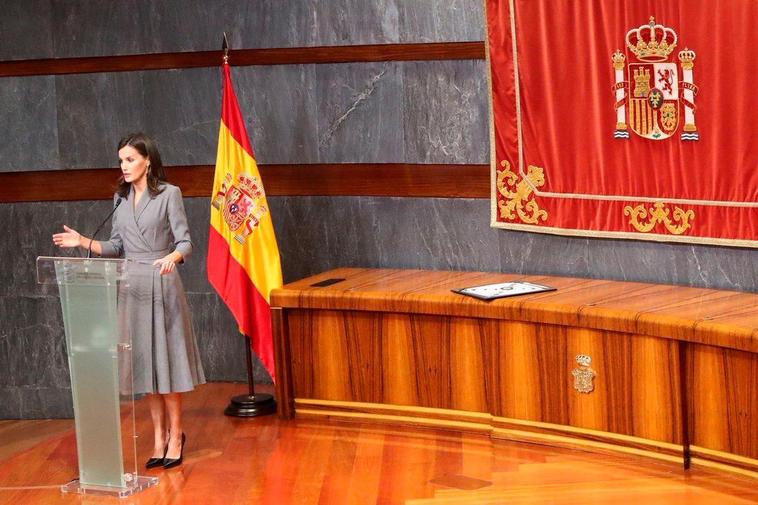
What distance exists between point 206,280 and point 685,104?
2712 mm

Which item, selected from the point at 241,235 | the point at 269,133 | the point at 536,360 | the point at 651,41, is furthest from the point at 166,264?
the point at 651,41

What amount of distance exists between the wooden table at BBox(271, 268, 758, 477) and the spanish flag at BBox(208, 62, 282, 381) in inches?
6.5

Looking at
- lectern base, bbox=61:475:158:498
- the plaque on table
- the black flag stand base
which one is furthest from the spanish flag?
lectern base, bbox=61:475:158:498

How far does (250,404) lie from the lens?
580cm

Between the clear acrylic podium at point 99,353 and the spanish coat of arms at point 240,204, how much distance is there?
1.23m

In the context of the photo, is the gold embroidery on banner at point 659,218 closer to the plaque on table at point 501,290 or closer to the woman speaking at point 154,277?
the plaque on table at point 501,290

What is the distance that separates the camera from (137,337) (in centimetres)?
488

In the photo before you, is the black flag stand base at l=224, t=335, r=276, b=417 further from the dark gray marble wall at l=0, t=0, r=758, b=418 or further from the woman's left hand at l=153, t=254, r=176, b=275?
the woman's left hand at l=153, t=254, r=176, b=275

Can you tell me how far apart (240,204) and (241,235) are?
0.15 metres

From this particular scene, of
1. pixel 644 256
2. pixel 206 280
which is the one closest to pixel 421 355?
pixel 644 256

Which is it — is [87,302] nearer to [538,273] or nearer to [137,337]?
[137,337]

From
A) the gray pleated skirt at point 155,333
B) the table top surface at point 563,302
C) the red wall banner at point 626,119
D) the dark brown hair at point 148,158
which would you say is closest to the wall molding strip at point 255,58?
the red wall banner at point 626,119

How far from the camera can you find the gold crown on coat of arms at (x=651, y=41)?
516cm

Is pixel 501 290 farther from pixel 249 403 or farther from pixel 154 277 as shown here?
pixel 154 277
